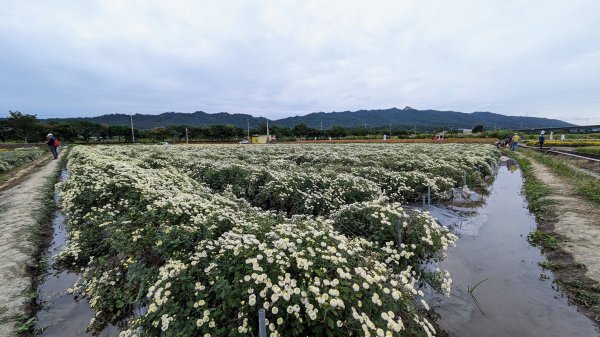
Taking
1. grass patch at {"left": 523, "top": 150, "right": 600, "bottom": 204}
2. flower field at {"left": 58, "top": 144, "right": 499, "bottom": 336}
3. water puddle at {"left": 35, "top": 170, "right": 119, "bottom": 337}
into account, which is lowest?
water puddle at {"left": 35, "top": 170, "right": 119, "bottom": 337}

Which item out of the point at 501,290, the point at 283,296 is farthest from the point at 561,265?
the point at 283,296

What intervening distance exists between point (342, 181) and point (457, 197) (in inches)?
219

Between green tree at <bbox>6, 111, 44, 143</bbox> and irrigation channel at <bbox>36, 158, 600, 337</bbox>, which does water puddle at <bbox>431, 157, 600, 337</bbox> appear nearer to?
irrigation channel at <bbox>36, 158, 600, 337</bbox>

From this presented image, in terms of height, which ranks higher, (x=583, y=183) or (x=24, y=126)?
(x=24, y=126)

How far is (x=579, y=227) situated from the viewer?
7707 mm

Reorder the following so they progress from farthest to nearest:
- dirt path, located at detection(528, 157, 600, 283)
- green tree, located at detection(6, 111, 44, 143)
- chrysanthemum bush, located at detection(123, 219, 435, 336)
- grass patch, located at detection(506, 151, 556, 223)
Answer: green tree, located at detection(6, 111, 44, 143) < grass patch, located at detection(506, 151, 556, 223) < dirt path, located at detection(528, 157, 600, 283) < chrysanthemum bush, located at detection(123, 219, 435, 336)

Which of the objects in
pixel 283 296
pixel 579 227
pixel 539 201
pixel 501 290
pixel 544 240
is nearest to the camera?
pixel 283 296

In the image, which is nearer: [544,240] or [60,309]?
[60,309]

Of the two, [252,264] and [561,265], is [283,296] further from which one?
[561,265]

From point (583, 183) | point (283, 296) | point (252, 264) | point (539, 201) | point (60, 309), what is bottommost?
point (60, 309)

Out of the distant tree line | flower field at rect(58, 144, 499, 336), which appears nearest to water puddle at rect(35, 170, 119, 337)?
flower field at rect(58, 144, 499, 336)

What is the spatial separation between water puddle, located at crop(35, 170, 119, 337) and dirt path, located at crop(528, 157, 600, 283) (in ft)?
28.9

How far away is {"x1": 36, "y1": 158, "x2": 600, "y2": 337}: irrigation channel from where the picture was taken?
448 centimetres

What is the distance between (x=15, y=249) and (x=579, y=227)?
13.8m
